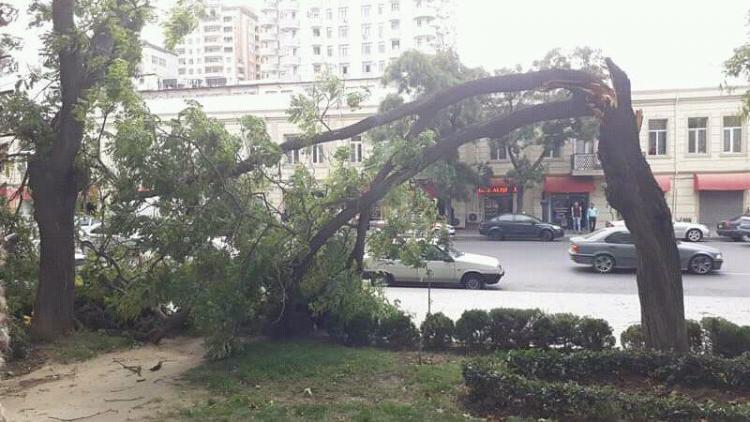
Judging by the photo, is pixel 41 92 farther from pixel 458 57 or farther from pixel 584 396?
pixel 458 57

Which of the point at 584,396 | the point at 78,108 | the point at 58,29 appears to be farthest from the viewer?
the point at 58,29

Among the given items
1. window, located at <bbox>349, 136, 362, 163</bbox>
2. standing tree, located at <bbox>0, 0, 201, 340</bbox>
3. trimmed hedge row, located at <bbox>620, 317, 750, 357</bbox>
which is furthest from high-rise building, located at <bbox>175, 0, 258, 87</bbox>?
trimmed hedge row, located at <bbox>620, 317, 750, 357</bbox>

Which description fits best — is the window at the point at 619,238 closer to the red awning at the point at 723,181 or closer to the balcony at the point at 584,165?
the balcony at the point at 584,165

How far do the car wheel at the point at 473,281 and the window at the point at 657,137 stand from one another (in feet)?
63.2

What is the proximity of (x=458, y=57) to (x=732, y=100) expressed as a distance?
13084 mm

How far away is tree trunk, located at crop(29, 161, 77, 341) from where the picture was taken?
938cm

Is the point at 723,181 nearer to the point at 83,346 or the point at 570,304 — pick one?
the point at 570,304

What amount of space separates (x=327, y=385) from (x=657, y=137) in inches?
1146

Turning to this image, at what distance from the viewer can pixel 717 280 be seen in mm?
16984

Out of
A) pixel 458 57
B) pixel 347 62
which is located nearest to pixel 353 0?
pixel 347 62

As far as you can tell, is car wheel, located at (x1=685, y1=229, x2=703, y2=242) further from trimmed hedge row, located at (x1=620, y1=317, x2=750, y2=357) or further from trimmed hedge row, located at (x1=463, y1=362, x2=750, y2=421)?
trimmed hedge row, located at (x1=463, y1=362, x2=750, y2=421)

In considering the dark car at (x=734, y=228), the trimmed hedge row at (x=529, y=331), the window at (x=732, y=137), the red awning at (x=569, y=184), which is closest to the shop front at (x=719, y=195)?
the window at (x=732, y=137)

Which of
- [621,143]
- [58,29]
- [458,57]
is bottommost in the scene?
[621,143]

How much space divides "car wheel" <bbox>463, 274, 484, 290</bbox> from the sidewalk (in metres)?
0.45
